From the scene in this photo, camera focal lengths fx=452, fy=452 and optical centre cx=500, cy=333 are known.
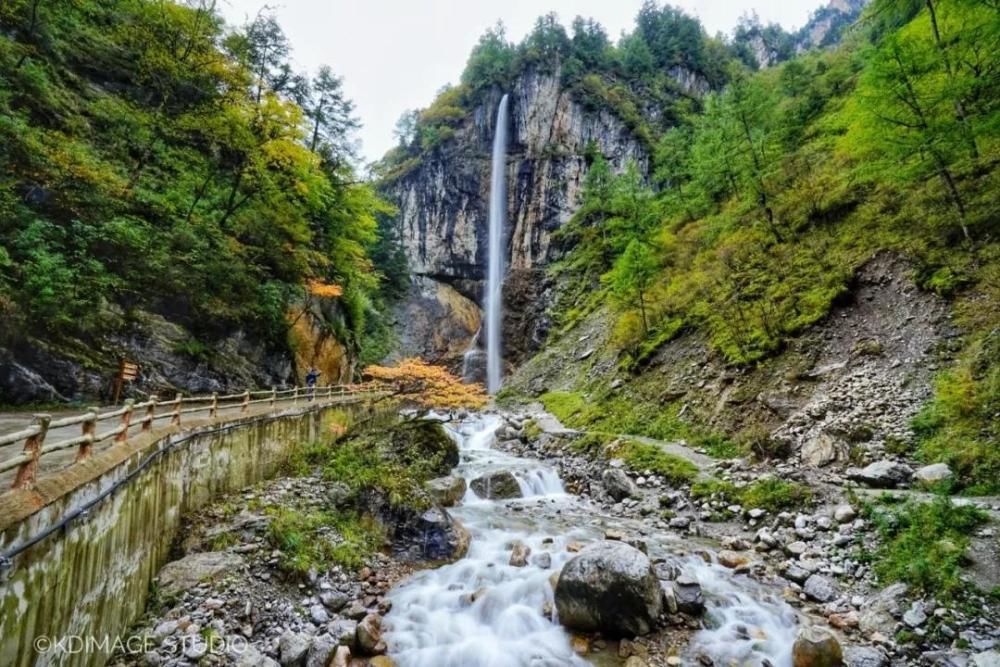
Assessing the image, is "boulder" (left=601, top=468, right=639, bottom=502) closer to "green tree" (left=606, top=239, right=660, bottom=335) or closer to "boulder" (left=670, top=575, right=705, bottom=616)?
"boulder" (left=670, top=575, right=705, bottom=616)

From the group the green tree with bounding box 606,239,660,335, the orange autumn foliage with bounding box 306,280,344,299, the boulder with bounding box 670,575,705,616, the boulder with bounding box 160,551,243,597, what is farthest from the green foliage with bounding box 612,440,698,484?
the orange autumn foliage with bounding box 306,280,344,299

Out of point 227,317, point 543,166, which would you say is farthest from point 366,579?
point 543,166

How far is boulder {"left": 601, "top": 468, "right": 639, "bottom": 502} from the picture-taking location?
12.5 metres

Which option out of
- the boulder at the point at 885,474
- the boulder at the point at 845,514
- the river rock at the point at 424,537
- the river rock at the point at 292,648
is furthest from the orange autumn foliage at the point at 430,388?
the boulder at the point at 885,474

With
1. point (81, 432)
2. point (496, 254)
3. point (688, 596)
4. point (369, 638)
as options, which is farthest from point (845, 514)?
point (496, 254)

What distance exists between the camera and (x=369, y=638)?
20.7ft

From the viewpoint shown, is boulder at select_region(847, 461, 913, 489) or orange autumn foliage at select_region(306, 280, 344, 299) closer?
boulder at select_region(847, 461, 913, 489)

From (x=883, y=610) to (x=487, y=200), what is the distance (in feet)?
165

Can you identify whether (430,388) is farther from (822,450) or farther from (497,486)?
(822,450)

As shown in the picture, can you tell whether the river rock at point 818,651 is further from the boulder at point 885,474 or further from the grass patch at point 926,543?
the boulder at point 885,474

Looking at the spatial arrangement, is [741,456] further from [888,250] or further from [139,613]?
[139,613]

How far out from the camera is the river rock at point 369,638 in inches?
246

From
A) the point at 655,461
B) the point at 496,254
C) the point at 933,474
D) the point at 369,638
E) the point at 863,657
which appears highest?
the point at 496,254

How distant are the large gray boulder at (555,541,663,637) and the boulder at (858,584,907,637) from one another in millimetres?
2698
